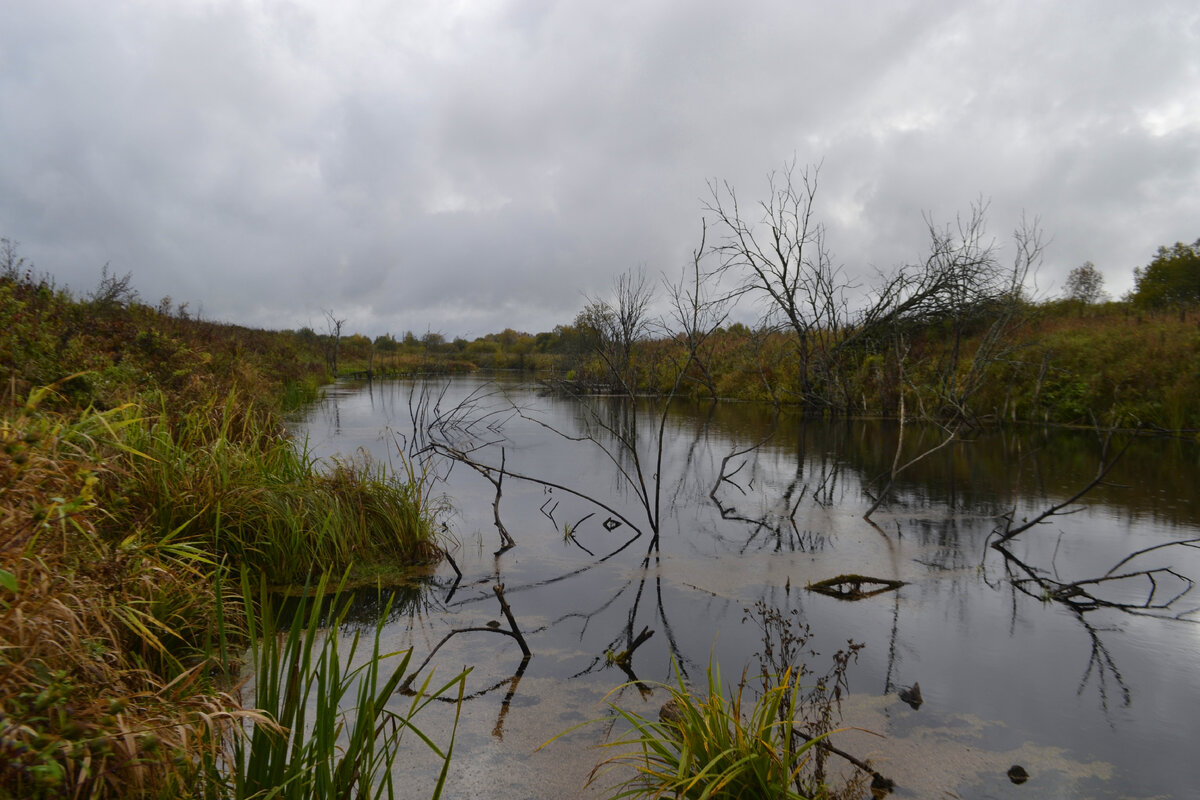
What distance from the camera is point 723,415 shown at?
18.8 m

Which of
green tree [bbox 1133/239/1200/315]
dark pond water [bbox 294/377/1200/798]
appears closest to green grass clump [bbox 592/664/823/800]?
dark pond water [bbox 294/377/1200/798]

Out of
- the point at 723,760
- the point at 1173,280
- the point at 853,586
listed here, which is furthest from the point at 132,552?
the point at 1173,280

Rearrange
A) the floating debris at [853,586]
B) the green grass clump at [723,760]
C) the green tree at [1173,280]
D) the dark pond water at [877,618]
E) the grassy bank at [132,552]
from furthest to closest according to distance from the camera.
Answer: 1. the green tree at [1173,280]
2. the floating debris at [853,586]
3. the dark pond water at [877,618]
4. the green grass clump at [723,760]
5. the grassy bank at [132,552]

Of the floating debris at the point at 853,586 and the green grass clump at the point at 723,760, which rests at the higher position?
the green grass clump at the point at 723,760

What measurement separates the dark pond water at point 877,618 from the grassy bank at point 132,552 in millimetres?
716

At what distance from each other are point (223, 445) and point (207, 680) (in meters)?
3.11

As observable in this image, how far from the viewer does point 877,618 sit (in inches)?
178

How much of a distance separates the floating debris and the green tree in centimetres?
2391

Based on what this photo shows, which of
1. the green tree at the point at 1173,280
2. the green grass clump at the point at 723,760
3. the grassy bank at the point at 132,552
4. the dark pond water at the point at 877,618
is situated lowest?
the dark pond water at the point at 877,618

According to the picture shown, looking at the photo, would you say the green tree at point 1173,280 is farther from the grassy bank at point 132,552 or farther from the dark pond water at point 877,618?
the grassy bank at point 132,552

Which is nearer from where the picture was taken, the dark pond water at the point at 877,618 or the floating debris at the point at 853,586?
the dark pond water at the point at 877,618

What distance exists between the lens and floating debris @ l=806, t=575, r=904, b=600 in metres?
4.94

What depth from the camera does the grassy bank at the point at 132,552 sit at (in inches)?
65.0

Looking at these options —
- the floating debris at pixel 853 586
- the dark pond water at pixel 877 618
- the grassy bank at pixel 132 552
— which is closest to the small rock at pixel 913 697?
the dark pond water at pixel 877 618
